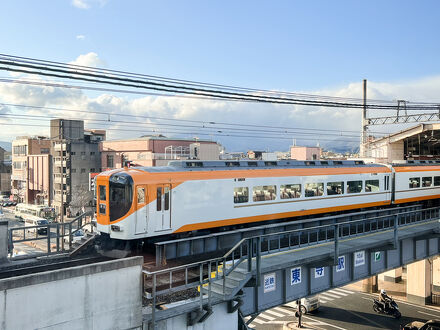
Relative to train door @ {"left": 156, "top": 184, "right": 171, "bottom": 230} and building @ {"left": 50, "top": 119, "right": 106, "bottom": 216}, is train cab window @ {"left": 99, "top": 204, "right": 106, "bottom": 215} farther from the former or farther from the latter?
building @ {"left": 50, "top": 119, "right": 106, "bottom": 216}

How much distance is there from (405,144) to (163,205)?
42.8 meters

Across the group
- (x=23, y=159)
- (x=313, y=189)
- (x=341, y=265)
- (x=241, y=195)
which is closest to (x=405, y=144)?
(x=313, y=189)

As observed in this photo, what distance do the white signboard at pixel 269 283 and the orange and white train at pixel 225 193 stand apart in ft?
10.9

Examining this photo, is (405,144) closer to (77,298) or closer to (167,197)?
(167,197)

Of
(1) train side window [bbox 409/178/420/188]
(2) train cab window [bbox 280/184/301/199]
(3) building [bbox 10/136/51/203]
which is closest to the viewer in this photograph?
(2) train cab window [bbox 280/184/301/199]

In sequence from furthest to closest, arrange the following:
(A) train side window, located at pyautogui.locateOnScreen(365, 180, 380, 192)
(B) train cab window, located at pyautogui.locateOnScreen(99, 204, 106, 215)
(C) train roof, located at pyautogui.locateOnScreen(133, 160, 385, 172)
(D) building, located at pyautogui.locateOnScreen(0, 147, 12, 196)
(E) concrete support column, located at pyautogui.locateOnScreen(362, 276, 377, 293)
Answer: (D) building, located at pyautogui.locateOnScreen(0, 147, 12, 196)
(E) concrete support column, located at pyautogui.locateOnScreen(362, 276, 377, 293)
(A) train side window, located at pyautogui.locateOnScreen(365, 180, 380, 192)
(C) train roof, located at pyautogui.locateOnScreen(133, 160, 385, 172)
(B) train cab window, located at pyautogui.locateOnScreen(99, 204, 106, 215)

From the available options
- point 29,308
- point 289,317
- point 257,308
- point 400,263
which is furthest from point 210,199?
point 289,317

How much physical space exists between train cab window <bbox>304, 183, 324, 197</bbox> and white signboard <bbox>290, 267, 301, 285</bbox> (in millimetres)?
5694

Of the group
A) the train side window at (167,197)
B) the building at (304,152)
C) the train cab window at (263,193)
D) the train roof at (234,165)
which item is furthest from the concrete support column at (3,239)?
the building at (304,152)

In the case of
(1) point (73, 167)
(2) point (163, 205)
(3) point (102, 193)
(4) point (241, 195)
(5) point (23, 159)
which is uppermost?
(5) point (23, 159)

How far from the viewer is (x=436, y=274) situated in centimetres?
3338

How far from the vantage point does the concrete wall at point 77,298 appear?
7.58 metres

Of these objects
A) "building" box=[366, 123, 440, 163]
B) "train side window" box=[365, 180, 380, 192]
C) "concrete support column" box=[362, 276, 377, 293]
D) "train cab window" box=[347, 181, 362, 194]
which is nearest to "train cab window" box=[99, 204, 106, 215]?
"train cab window" box=[347, 181, 362, 194]

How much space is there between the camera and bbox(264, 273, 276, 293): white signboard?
1312 cm
